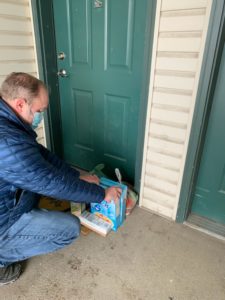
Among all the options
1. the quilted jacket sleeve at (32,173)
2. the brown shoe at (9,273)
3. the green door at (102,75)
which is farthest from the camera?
the green door at (102,75)

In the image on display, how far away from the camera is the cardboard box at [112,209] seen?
5.23 feet

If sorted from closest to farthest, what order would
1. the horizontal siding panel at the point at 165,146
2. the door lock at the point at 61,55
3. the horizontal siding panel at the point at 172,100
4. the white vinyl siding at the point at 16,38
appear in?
the horizontal siding panel at the point at 172,100, the horizontal siding panel at the point at 165,146, the white vinyl siding at the point at 16,38, the door lock at the point at 61,55

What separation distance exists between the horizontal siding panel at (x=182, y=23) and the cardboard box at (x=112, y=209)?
1.00m

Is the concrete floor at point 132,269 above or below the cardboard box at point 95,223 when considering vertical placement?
below

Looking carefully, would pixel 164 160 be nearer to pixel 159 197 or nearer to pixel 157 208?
pixel 159 197

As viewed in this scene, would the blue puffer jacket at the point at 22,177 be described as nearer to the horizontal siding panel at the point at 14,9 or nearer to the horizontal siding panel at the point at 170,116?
the horizontal siding panel at the point at 170,116

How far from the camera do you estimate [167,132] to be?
155 centimetres

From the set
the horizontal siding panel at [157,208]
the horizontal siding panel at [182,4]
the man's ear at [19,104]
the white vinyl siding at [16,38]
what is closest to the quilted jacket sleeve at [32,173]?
the man's ear at [19,104]

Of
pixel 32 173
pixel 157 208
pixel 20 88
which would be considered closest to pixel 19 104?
pixel 20 88

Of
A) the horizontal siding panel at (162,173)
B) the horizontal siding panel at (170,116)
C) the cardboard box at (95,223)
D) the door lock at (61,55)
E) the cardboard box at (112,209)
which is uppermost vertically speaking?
the door lock at (61,55)

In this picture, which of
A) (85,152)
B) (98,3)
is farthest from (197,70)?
(85,152)

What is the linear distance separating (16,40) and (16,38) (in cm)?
1

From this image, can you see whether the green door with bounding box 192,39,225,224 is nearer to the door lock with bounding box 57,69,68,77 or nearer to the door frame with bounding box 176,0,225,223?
the door frame with bounding box 176,0,225,223

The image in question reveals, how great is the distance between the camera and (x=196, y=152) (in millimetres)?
1483
